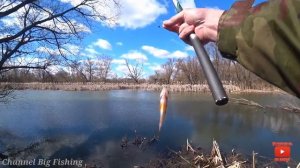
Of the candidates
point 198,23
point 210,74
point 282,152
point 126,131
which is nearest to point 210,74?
point 210,74

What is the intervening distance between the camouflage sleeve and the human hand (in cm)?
16

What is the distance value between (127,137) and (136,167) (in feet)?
15.4

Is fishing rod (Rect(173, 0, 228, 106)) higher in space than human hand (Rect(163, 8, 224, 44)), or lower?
lower

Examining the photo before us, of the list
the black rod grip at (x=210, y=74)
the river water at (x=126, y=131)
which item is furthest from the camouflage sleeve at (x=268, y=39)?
the river water at (x=126, y=131)

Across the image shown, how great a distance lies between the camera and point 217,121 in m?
20.1

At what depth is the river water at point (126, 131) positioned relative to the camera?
14109mm

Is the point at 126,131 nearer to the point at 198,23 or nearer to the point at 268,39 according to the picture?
the point at 198,23

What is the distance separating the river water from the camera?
46.3ft

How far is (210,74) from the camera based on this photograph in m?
1.14

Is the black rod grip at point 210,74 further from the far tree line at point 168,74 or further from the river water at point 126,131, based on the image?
the river water at point 126,131

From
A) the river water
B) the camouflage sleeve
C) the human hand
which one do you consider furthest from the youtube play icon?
the camouflage sleeve

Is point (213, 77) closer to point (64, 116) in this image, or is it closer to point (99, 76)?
point (64, 116)

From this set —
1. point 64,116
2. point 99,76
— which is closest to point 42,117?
point 64,116

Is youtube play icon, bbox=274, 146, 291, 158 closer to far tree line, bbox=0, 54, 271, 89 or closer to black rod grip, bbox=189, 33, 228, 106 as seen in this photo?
far tree line, bbox=0, 54, 271, 89
